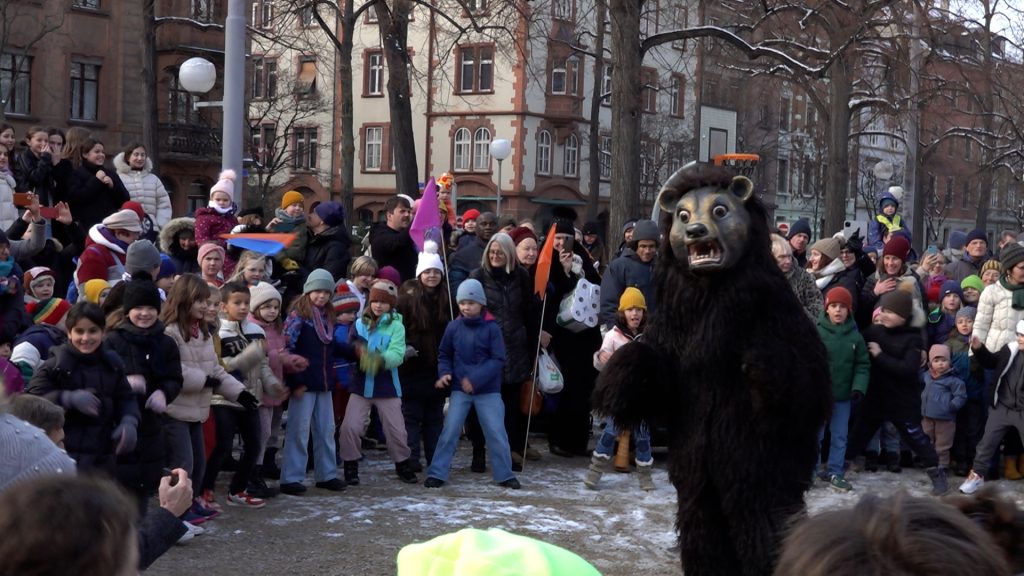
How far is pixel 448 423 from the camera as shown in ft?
30.9

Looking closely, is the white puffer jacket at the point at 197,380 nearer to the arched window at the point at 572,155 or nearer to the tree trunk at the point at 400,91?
the tree trunk at the point at 400,91

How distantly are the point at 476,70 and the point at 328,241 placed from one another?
4077 cm

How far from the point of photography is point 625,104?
48.9 feet

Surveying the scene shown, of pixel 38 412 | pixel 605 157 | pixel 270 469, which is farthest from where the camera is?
pixel 605 157

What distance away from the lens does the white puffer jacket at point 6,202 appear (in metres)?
10.3

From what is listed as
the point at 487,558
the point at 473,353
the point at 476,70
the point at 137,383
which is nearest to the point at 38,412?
the point at 137,383

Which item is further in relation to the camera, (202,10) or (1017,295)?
(202,10)

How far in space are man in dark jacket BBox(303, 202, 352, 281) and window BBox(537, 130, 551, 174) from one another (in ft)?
128

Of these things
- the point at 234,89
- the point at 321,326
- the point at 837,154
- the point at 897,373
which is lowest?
the point at 897,373

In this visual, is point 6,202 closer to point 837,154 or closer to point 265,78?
point 837,154

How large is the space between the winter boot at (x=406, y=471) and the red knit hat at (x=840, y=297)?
3.58 m

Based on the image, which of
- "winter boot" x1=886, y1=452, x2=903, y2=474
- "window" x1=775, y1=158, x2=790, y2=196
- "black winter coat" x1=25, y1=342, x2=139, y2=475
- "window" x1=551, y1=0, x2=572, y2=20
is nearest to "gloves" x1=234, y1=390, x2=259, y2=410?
"black winter coat" x1=25, y1=342, x2=139, y2=475

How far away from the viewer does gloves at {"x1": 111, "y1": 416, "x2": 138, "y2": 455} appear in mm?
6398

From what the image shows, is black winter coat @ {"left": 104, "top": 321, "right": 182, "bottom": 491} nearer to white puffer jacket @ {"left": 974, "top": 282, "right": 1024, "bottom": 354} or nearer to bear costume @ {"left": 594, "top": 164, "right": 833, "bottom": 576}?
bear costume @ {"left": 594, "top": 164, "right": 833, "bottom": 576}
